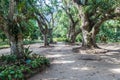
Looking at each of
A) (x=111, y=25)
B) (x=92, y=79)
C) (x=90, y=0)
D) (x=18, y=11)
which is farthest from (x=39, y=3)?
(x=92, y=79)

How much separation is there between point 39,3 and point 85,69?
19.4 meters

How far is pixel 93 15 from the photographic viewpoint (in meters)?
16.7

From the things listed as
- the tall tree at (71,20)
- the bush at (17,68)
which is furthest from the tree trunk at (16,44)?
the tall tree at (71,20)

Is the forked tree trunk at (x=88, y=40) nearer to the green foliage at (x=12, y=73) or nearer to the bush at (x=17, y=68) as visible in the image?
the bush at (x=17, y=68)

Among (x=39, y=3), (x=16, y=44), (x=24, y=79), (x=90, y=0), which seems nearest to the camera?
(x=24, y=79)

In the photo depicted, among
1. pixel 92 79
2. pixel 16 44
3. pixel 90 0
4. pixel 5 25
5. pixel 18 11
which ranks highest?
pixel 90 0

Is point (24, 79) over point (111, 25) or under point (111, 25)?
under

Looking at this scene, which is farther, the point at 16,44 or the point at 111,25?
the point at 111,25

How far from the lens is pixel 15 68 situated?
8.37 m

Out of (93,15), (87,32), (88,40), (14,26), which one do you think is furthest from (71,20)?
(14,26)

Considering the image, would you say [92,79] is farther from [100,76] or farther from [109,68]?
[109,68]

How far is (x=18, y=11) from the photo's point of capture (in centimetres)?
1105

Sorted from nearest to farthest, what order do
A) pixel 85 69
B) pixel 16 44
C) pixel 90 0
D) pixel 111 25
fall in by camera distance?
1. pixel 85 69
2. pixel 16 44
3. pixel 90 0
4. pixel 111 25

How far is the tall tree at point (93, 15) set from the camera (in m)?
15.2
